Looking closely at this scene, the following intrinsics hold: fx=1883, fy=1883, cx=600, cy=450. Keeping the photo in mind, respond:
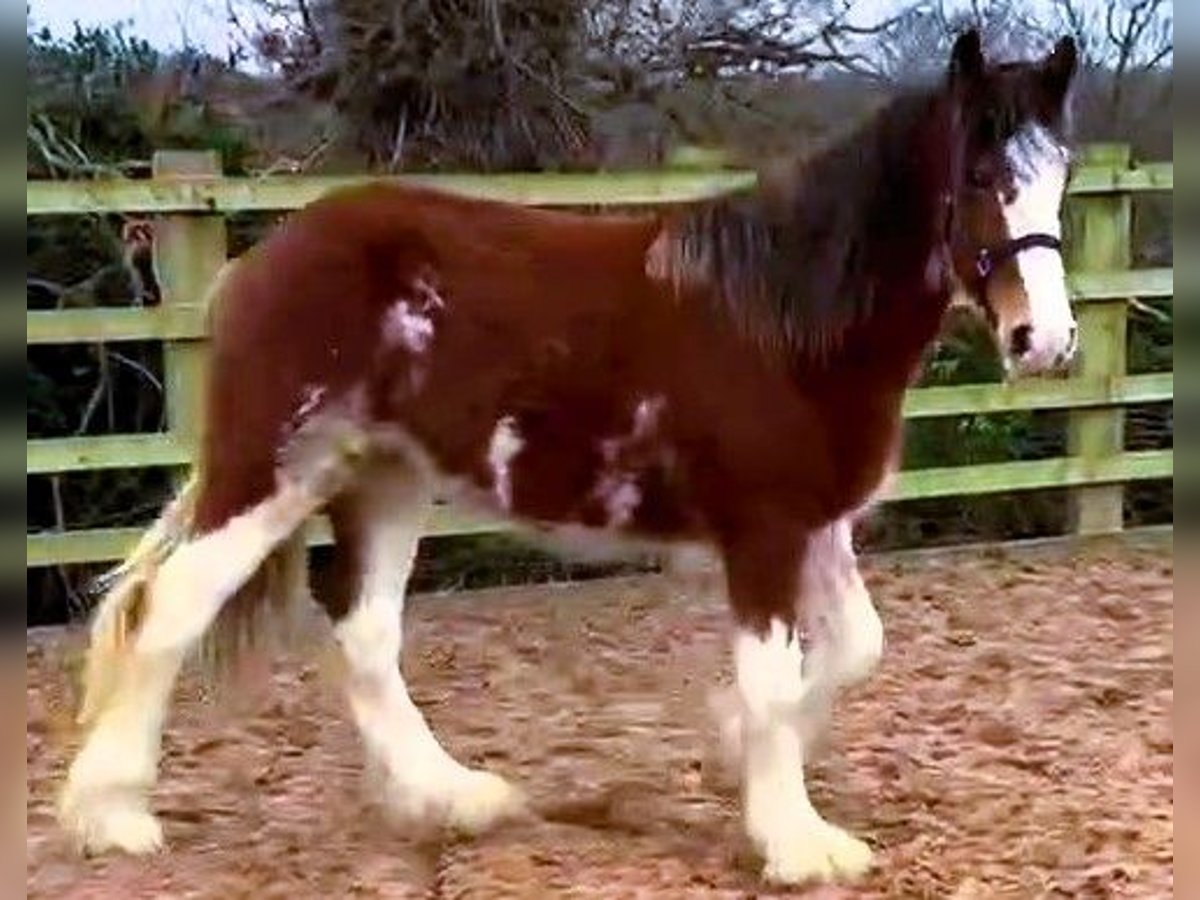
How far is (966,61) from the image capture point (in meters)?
3.15

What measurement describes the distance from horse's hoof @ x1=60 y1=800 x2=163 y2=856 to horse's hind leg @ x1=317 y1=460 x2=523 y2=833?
0.49 metres

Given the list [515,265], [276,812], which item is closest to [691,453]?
[515,265]

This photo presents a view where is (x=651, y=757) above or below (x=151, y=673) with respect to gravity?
below

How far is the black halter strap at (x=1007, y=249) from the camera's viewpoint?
10.2ft

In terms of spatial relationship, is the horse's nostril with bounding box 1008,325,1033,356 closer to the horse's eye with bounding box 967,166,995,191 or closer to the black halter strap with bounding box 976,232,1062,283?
the black halter strap with bounding box 976,232,1062,283

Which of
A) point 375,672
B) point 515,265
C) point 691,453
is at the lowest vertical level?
point 375,672

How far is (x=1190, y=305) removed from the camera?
1.35m

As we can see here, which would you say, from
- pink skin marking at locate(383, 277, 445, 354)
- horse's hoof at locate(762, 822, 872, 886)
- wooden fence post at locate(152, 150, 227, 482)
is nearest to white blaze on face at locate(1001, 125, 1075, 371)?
horse's hoof at locate(762, 822, 872, 886)

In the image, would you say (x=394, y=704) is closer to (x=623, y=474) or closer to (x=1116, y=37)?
(x=623, y=474)

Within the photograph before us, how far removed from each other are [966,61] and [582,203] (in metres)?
3.00

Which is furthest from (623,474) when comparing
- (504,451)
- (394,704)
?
(394,704)

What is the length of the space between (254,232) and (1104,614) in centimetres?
306

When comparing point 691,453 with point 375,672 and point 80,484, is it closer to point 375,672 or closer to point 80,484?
point 375,672

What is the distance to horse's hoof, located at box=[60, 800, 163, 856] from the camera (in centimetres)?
347
